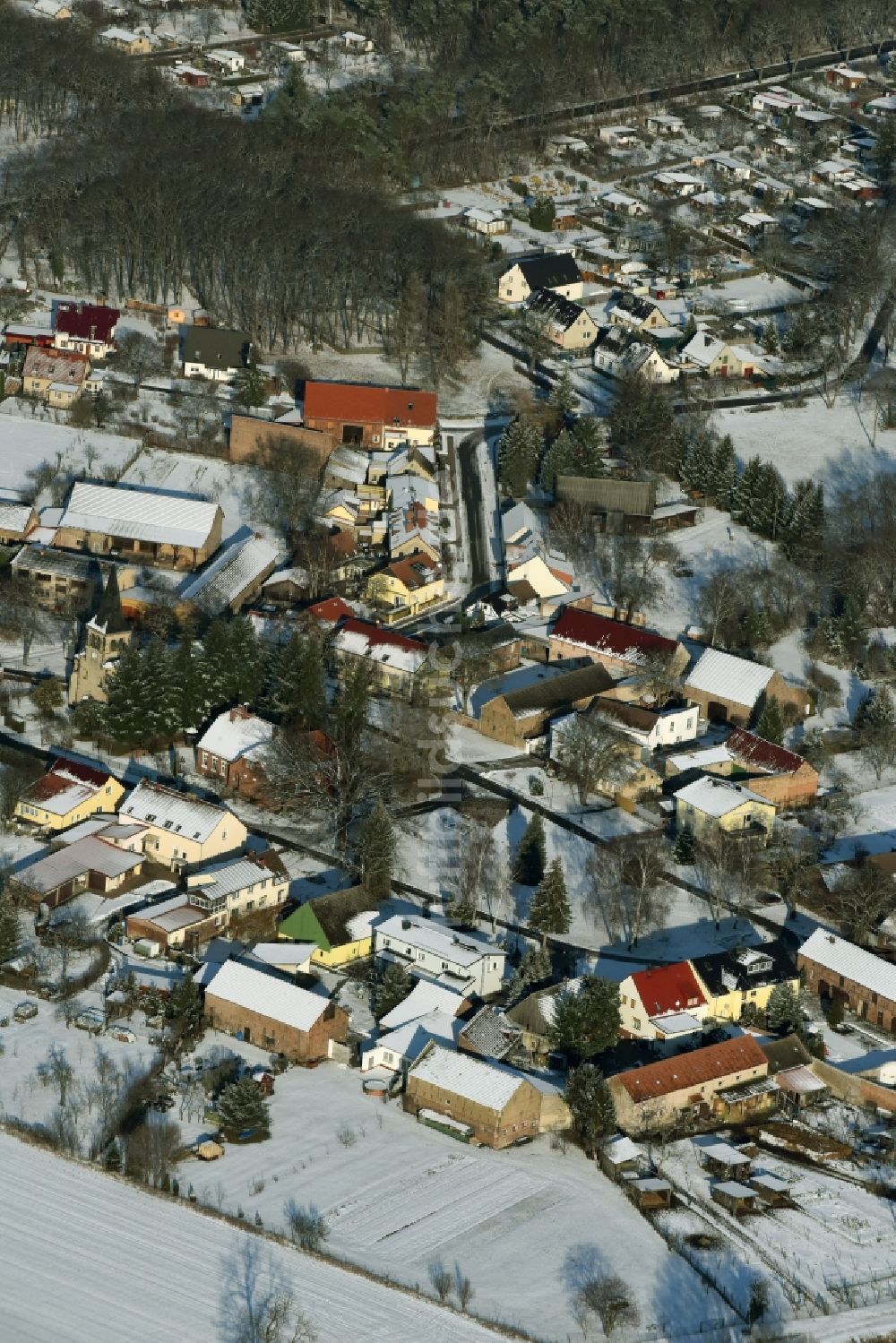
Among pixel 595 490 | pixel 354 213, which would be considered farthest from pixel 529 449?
pixel 354 213

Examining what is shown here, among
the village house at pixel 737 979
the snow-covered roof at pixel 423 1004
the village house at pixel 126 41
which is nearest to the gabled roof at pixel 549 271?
the village house at pixel 126 41

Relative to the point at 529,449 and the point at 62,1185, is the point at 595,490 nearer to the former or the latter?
the point at 529,449

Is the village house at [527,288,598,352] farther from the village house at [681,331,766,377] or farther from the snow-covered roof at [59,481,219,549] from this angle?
the snow-covered roof at [59,481,219,549]

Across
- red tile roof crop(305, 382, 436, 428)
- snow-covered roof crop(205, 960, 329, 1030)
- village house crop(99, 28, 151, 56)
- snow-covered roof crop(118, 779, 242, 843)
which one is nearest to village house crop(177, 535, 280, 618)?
red tile roof crop(305, 382, 436, 428)

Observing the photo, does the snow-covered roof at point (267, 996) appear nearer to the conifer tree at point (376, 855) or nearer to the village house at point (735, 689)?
the conifer tree at point (376, 855)

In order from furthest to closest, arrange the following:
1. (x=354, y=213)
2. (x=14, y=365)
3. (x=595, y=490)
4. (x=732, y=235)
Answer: (x=732, y=235)
(x=354, y=213)
(x=14, y=365)
(x=595, y=490)

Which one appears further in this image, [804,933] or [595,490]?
[595,490]

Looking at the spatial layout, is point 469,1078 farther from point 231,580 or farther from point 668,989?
point 231,580
